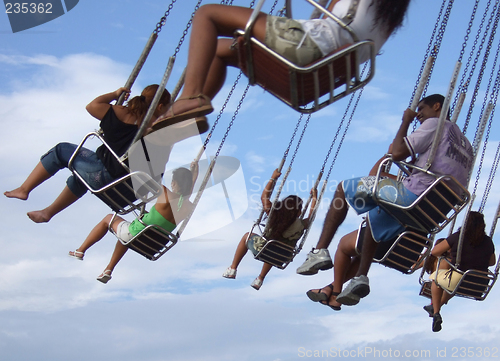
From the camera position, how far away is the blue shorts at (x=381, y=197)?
4.97 m

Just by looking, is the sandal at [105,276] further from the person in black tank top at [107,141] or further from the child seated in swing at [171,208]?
the person in black tank top at [107,141]

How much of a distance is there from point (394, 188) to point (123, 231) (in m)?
2.96

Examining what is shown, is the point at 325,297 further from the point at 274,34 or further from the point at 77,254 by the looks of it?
the point at 77,254

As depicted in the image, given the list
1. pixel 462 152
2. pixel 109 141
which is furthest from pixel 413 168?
pixel 109 141

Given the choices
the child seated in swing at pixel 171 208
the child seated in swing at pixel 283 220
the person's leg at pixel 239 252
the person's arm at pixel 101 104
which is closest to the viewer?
the person's arm at pixel 101 104

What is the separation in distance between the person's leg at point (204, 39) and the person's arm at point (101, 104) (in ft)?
5.22

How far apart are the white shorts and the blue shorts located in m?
2.43

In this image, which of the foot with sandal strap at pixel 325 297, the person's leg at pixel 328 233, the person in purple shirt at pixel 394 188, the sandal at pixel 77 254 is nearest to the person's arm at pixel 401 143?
the person in purple shirt at pixel 394 188

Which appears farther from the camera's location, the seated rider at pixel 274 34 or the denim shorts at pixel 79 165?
the denim shorts at pixel 79 165

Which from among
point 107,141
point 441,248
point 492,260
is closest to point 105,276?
point 107,141

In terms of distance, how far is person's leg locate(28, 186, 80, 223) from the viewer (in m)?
6.01

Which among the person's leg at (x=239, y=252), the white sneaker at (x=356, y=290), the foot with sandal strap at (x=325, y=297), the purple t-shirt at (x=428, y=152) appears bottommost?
the person's leg at (x=239, y=252)

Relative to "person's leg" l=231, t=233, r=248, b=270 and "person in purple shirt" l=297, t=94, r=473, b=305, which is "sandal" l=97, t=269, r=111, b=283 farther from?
"person in purple shirt" l=297, t=94, r=473, b=305

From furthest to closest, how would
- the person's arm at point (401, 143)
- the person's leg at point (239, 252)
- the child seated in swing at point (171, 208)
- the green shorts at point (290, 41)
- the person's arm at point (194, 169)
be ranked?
the person's leg at point (239, 252) → the person's arm at point (194, 169) → the child seated in swing at point (171, 208) → the person's arm at point (401, 143) → the green shorts at point (290, 41)
